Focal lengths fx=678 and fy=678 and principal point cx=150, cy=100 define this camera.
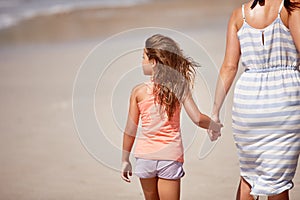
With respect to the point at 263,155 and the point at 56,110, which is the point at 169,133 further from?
the point at 56,110

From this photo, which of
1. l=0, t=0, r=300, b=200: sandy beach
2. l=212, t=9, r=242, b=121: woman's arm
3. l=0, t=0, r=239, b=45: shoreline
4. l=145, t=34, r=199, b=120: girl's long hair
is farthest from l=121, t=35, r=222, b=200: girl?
l=0, t=0, r=239, b=45: shoreline

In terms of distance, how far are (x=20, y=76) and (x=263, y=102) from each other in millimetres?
8093

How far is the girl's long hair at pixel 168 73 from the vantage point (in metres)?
3.78

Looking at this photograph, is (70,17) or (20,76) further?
(70,17)

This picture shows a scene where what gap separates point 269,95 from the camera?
374 cm

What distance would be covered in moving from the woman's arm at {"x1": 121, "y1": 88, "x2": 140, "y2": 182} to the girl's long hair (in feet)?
0.45

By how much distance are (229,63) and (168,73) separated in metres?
0.39

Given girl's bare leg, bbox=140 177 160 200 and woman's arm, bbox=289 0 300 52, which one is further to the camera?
girl's bare leg, bbox=140 177 160 200

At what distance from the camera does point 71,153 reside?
21.6ft

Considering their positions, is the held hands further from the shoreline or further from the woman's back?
the shoreline

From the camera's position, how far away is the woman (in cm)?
373

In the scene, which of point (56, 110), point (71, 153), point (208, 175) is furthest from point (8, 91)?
point (208, 175)

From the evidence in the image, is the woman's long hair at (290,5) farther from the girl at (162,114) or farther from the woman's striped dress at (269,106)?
the girl at (162,114)

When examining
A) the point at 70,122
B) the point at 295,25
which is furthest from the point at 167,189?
the point at 70,122
